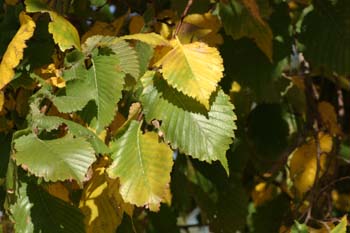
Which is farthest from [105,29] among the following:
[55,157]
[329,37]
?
[55,157]

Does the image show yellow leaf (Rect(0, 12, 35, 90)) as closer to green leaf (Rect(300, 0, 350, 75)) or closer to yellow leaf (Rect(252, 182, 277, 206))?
green leaf (Rect(300, 0, 350, 75))

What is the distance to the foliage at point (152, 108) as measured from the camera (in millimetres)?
1074

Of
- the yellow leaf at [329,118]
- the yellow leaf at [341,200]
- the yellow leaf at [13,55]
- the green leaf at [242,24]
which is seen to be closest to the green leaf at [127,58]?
the yellow leaf at [13,55]

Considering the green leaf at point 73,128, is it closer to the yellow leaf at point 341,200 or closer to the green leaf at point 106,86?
the green leaf at point 106,86

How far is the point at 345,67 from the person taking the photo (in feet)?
5.10

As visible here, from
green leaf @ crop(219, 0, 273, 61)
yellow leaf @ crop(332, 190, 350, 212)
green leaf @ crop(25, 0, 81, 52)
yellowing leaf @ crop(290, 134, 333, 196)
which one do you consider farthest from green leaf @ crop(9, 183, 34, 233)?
yellow leaf @ crop(332, 190, 350, 212)

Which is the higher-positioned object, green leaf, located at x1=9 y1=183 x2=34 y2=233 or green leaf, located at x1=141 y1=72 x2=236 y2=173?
green leaf, located at x1=141 y1=72 x2=236 y2=173

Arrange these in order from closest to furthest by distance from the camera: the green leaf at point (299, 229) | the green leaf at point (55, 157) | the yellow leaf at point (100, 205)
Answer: the green leaf at point (55, 157), the yellow leaf at point (100, 205), the green leaf at point (299, 229)

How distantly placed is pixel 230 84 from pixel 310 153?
0.22 m

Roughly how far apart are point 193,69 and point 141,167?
16 cm

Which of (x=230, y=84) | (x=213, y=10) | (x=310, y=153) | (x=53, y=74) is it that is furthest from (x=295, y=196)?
(x=53, y=74)

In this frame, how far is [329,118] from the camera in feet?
5.84

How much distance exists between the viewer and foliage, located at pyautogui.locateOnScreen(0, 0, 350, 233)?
107 cm

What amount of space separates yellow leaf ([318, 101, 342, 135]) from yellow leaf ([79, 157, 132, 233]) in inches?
28.1
